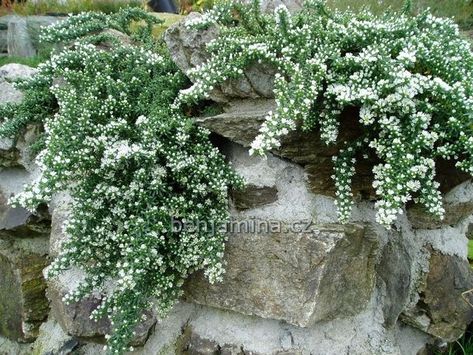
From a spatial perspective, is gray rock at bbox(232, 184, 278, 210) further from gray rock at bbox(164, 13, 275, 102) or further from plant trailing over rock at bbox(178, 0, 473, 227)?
gray rock at bbox(164, 13, 275, 102)

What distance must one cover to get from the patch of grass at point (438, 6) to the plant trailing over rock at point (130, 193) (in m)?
2.44

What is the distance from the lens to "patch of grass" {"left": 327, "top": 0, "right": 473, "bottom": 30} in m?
4.00

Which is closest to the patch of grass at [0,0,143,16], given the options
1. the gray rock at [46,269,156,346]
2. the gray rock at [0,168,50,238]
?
the gray rock at [0,168,50,238]

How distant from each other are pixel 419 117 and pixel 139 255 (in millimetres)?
1167

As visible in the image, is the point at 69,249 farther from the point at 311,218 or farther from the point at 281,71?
the point at 281,71

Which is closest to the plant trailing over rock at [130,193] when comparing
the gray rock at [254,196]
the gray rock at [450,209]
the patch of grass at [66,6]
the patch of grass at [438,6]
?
the gray rock at [254,196]

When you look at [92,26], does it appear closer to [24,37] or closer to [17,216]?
[17,216]

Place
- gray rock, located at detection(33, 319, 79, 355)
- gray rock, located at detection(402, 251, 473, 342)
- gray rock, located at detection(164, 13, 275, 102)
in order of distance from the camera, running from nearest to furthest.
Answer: gray rock, located at detection(164, 13, 275, 102) < gray rock, located at detection(402, 251, 473, 342) < gray rock, located at detection(33, 319, 79, 355)

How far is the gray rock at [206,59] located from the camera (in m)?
2.06

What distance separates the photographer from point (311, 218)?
2.03 m

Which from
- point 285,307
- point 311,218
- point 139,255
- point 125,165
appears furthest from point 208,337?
point 125,165

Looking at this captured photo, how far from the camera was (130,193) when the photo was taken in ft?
6.59

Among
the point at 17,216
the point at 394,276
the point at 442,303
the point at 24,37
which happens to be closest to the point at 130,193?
the point at 17,216

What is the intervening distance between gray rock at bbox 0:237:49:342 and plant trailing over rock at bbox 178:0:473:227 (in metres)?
1.47
